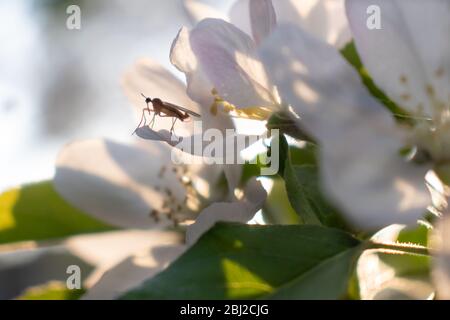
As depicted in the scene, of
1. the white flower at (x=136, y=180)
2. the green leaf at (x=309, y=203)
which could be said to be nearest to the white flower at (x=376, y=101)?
the green leaf at (x=309, y=203)

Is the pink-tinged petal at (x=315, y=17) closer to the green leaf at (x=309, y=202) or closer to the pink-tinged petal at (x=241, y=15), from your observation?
the pink-tinged petal at (x=241, y=15)

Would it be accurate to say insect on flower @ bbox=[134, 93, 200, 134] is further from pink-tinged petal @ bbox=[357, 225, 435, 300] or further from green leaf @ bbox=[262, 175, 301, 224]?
pink-tinged petal @ bbox=[357, 225, 435, 300]

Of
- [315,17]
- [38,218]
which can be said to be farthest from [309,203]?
[38,218]

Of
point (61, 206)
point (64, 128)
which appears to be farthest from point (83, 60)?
point (61, 206)

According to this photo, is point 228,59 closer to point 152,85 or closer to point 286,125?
point 286,125

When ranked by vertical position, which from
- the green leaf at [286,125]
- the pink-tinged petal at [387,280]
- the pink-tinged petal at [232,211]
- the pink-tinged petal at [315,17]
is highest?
the pink-tinged petal at [315,17]
